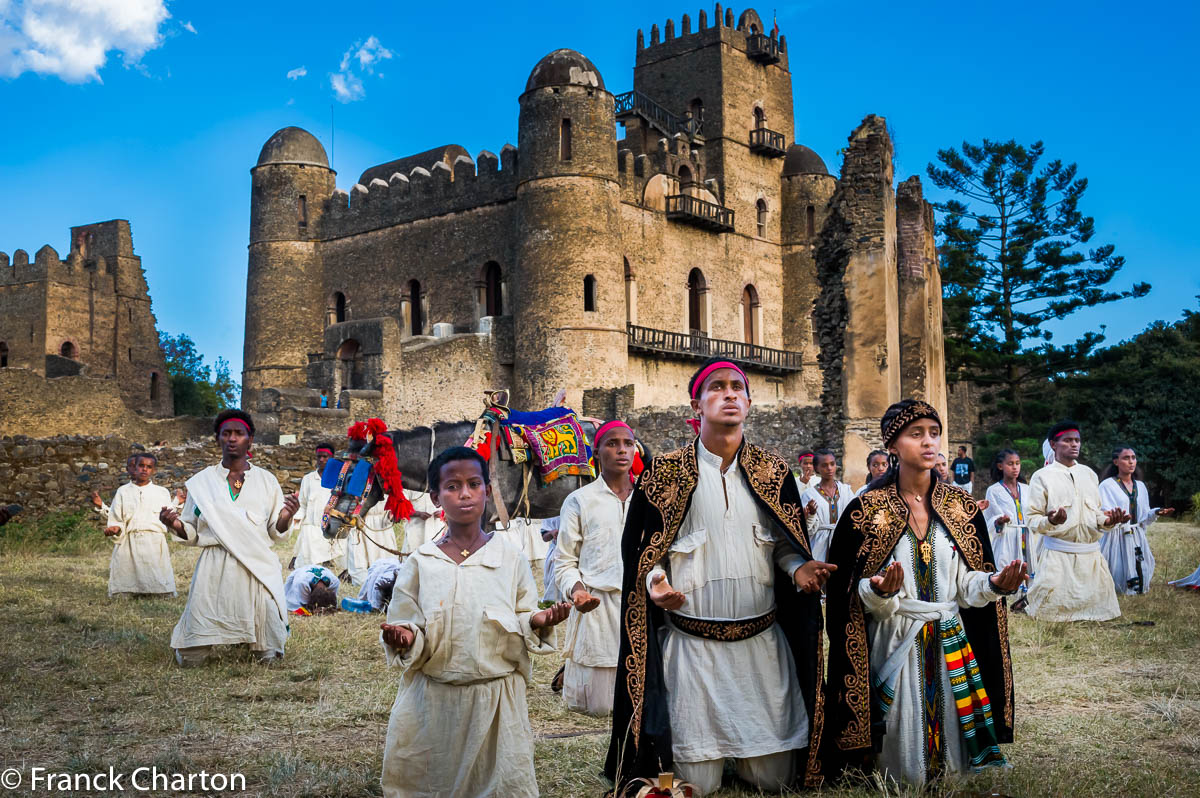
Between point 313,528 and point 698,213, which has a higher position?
point 698,213

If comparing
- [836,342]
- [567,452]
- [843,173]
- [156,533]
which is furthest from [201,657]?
[843,173]

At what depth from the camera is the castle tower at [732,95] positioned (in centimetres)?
3875

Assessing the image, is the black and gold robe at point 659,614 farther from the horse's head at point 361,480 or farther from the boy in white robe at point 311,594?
the boy in white robe at point 311,594

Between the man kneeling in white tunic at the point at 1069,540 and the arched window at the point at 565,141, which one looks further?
the arched window at the point at 565,141

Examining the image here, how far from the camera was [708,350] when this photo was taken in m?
35.4

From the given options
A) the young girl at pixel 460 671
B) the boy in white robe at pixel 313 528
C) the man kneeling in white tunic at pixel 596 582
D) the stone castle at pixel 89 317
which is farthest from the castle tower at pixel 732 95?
the young girl at pixel 460 671

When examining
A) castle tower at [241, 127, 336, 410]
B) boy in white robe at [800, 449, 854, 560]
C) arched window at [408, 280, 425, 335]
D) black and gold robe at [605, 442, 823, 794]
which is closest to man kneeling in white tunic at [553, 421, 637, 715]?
black and gold robe at [605, 442, 823, 794]

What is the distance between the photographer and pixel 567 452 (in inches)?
360

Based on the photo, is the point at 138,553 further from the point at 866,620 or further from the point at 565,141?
the point at 565,141

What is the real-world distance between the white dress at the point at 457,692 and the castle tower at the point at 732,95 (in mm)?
34889

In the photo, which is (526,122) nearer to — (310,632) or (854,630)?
Answer: (310,632)

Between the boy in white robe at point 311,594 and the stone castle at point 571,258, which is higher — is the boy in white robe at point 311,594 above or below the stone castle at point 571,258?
below

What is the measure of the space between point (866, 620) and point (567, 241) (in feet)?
88.1

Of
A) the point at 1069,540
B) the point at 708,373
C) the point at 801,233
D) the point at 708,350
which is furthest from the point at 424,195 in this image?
the point at 708,373
